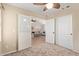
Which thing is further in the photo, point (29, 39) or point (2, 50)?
point (29, 39)

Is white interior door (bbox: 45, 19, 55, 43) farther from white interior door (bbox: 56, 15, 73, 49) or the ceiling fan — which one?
the ceiling fan

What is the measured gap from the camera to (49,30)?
2.85 meters

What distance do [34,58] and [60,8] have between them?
1335 millimetres

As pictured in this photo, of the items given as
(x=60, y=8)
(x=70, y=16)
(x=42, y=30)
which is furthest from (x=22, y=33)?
(x=70, y=16)

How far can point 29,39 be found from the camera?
2715 mm

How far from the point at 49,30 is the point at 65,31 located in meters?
0.43

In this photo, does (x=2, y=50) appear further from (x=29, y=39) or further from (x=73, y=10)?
(x=73, y=10)

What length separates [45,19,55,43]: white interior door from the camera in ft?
9.06

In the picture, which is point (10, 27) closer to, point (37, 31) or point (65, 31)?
point (37, 31)

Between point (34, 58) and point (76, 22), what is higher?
point (76, 22)

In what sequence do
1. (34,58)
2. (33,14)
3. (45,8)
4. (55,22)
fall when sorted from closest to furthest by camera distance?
(34,58) → (45,8) → (33,14) → (55,22)

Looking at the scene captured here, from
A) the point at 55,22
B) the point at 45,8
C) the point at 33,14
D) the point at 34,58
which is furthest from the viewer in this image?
the point at 55,22

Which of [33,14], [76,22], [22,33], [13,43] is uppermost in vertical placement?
[33,14]


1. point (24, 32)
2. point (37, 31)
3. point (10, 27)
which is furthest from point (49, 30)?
point (10, 27)
